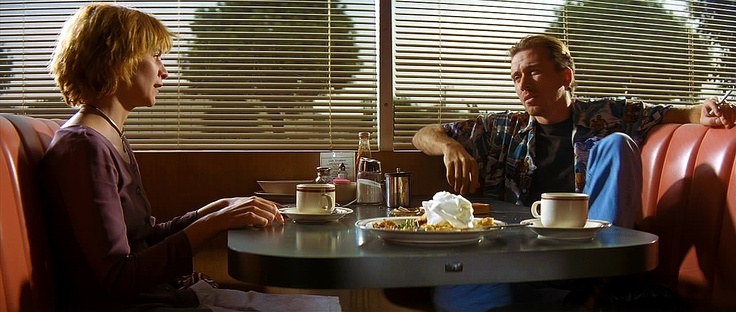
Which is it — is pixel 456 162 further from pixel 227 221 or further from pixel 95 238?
pixel 95 238

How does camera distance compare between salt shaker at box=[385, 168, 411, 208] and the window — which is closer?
salt shaker at box=[385, 168, 411, 208]

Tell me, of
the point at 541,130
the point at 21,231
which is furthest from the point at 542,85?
the point at 21,231

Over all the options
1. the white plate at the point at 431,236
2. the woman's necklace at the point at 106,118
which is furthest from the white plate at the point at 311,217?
the woman's necklace at the point at 106,118

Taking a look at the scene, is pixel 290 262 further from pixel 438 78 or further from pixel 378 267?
pixel 438 78

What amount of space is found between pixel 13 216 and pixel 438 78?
1770 mm

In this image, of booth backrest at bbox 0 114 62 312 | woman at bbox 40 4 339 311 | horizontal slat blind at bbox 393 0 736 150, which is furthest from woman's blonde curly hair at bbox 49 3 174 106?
horizontal slat blind at bbox 393 0 736 150

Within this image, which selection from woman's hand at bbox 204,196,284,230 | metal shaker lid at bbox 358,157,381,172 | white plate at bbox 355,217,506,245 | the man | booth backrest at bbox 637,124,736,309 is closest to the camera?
white plate at bbox 355,217,506,245

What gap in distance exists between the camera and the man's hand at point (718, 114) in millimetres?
1844

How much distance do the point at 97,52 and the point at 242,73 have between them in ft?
3.58

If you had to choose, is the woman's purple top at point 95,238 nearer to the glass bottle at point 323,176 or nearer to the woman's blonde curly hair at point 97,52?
the woman's blonde curly hair at point 97,52

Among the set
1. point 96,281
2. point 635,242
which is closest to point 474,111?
point 635,242

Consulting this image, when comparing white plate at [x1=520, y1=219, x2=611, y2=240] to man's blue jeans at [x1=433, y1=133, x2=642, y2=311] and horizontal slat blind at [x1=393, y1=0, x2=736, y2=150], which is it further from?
horizontal slat blind at [x1=393, y1=0, x2=736, y2=150]

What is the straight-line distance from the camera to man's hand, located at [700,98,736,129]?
1844 millimetres

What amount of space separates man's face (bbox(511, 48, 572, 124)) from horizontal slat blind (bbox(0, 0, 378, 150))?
1.97 feet
